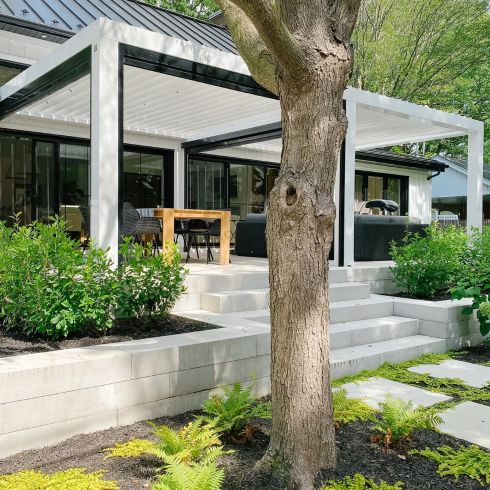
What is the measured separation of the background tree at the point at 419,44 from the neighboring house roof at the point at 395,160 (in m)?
3.20

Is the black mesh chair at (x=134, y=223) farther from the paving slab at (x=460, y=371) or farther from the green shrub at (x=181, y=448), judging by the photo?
the green shrub at (x=181, y=448)

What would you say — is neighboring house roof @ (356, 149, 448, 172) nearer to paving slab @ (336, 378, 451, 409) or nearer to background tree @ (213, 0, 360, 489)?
paving slab @ (336, 378, 451, 409)

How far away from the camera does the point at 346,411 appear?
3.17m

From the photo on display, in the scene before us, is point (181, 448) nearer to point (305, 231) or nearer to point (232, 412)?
point (232, 412)

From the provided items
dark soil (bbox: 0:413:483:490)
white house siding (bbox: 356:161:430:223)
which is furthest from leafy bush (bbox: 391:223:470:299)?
white house siding (bbox: 356:161:430:223)

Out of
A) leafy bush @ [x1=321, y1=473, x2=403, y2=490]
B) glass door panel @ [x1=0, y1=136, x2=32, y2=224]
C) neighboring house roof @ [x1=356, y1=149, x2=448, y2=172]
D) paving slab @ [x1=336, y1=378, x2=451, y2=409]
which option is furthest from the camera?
neighboring house roof @ [x1=356, y1=149, x2=448, y2=172]

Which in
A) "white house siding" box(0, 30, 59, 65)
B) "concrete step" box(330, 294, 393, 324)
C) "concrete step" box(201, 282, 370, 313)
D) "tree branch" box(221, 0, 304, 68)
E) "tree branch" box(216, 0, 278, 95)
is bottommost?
"concrete step" box(330, 294, 393, 324)

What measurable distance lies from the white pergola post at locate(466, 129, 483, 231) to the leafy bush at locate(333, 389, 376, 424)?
6345 mm

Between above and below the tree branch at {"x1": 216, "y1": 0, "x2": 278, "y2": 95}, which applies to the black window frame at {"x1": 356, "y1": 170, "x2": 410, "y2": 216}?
above

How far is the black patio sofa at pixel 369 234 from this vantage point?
812 cm

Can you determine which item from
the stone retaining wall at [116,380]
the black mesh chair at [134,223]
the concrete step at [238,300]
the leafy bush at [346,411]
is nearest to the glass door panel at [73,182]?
the black mesh chair at [134,223]

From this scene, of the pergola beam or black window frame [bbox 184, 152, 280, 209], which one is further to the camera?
black window frame [bbox 184, 152, 280, 209]

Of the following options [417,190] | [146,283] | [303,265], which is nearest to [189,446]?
[303,265]

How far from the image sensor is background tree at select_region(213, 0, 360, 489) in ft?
7.37
